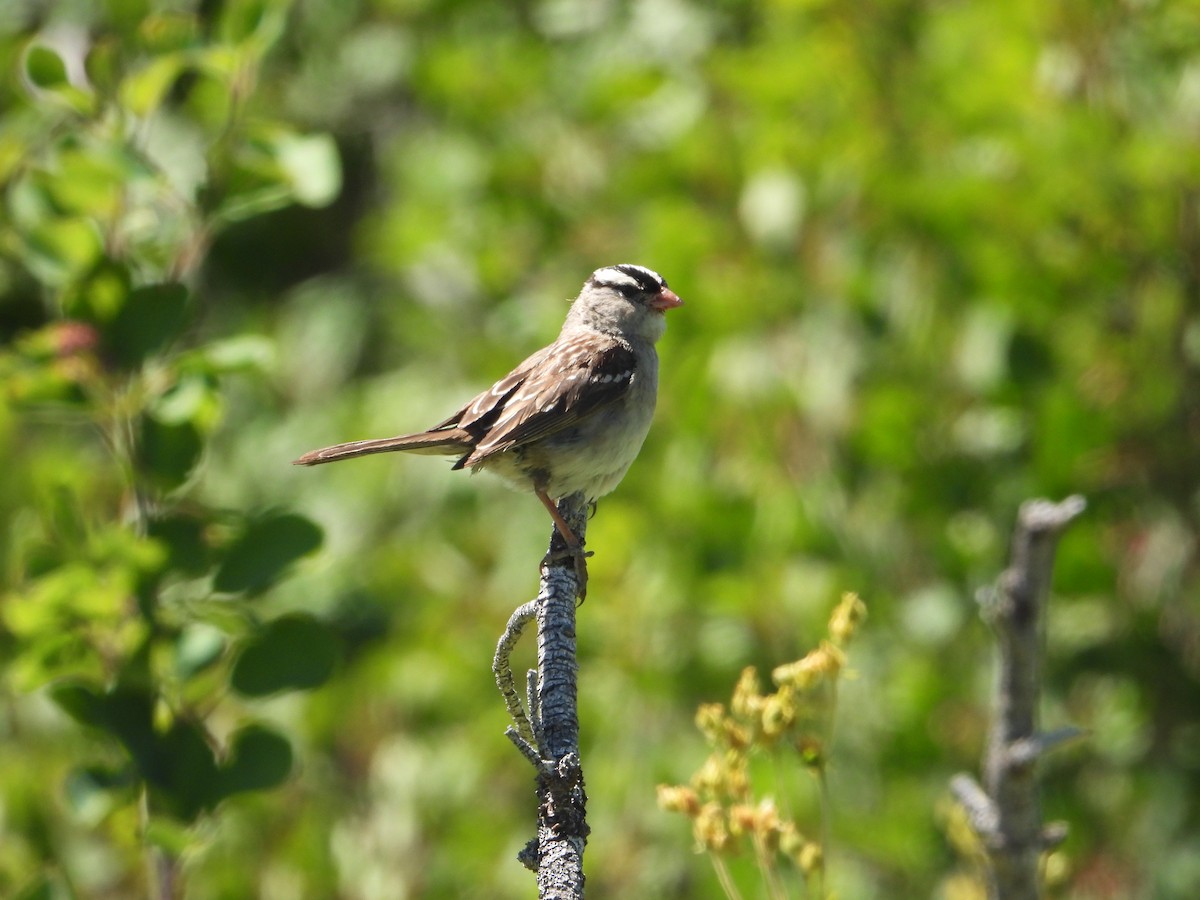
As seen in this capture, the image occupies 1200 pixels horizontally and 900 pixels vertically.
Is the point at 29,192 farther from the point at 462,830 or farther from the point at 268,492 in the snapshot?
the point at 268,492

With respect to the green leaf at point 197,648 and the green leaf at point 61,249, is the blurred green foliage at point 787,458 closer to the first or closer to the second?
the green leaf at point 61,249

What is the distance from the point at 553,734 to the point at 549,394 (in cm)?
191

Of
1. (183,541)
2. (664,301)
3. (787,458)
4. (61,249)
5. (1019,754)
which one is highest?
(664,301)

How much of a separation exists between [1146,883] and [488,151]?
3.73 m

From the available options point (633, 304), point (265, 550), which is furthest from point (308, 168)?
point (633, 304)

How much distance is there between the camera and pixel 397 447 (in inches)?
151

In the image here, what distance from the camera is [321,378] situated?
6.97 metres

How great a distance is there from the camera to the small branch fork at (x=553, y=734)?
1.96 m

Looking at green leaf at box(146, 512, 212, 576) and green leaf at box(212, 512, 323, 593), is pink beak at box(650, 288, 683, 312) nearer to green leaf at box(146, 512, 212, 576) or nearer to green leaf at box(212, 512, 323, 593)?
green leaf at box(212, 512, 323, 593)

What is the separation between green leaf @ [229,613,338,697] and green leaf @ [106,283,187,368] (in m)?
0.53

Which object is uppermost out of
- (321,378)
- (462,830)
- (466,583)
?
(321,378)

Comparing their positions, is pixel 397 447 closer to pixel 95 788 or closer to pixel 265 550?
pixel 265 550

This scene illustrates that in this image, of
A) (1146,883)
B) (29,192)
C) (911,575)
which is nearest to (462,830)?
(911,575)

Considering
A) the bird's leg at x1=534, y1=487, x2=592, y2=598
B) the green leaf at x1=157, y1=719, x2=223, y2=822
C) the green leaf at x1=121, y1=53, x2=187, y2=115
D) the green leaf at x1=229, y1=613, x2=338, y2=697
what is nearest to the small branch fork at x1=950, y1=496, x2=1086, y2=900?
the bird's leg at x1=534, y1=487, x2=592, y2=598
